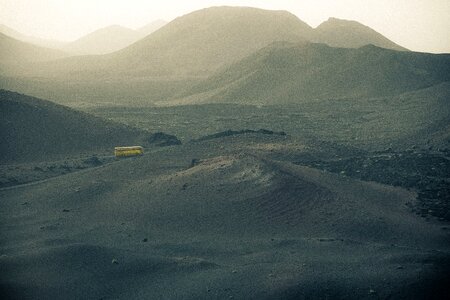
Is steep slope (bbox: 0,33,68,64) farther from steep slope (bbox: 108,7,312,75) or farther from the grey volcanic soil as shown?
the grey volcanic soil

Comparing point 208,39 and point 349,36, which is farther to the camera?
point 208,39

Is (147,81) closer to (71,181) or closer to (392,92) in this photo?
(392,92)

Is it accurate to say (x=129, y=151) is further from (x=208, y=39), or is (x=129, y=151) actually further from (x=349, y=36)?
(x=349, y=36)

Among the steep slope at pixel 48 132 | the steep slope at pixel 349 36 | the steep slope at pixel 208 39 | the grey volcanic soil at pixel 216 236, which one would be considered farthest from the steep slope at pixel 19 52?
the grey volcanic soil at pixel 216 236

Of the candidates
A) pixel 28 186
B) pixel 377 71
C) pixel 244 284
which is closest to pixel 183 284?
pixel 244 284

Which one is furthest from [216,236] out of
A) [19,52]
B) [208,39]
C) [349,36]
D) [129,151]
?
[19,52]

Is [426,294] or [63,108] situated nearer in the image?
[426,294]

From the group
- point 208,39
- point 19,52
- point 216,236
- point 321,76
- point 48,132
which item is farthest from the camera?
point 19,52
